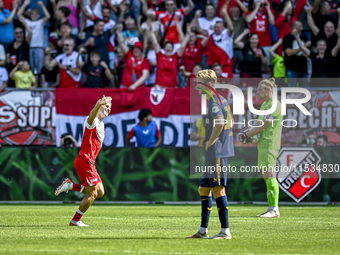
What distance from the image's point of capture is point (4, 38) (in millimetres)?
18938

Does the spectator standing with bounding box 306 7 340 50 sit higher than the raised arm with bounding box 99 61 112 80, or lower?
higher

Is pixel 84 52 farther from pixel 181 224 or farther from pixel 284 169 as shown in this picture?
pixel 181 224

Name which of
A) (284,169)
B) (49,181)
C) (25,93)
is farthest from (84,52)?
(284,169)

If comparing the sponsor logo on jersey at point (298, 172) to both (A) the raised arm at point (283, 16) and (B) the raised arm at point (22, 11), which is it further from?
(B) the raised arm at point (22, 11)

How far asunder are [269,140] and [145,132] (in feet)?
17.3

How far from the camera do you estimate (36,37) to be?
741 inches

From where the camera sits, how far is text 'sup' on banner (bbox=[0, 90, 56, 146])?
668 inches

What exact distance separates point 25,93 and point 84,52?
2.45 metres

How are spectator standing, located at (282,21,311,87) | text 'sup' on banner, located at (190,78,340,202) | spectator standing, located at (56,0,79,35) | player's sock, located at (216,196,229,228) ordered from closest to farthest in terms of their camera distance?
1. player's sock, located at (216,196,229,228)
2. text 'sup' on banner, located at (190,78,340,202)
3. spectator standing, located at (282,21,311,87)
4. spectator standing, located at (56,0,79,35)

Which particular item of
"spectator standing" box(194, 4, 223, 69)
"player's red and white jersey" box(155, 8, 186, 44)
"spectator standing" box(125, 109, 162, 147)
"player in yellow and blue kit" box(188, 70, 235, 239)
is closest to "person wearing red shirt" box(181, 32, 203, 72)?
"spectator standing" box(194, 4, 223, 69)

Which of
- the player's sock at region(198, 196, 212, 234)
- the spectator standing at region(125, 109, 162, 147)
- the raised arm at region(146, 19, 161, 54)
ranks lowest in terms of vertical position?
the player's sock at region(198, 196, 212, 234)

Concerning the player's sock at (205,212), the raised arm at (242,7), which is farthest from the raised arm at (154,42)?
the player's sock at (205,212)

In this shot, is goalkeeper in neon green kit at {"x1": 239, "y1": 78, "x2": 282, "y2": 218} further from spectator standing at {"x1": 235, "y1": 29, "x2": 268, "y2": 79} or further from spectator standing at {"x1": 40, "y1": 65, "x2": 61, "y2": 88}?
spectator standing at {"x1": 40, "y1": 65, "x2": 61, "y2": 88}

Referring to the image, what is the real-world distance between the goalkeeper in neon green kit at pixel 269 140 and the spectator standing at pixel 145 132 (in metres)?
5.03
